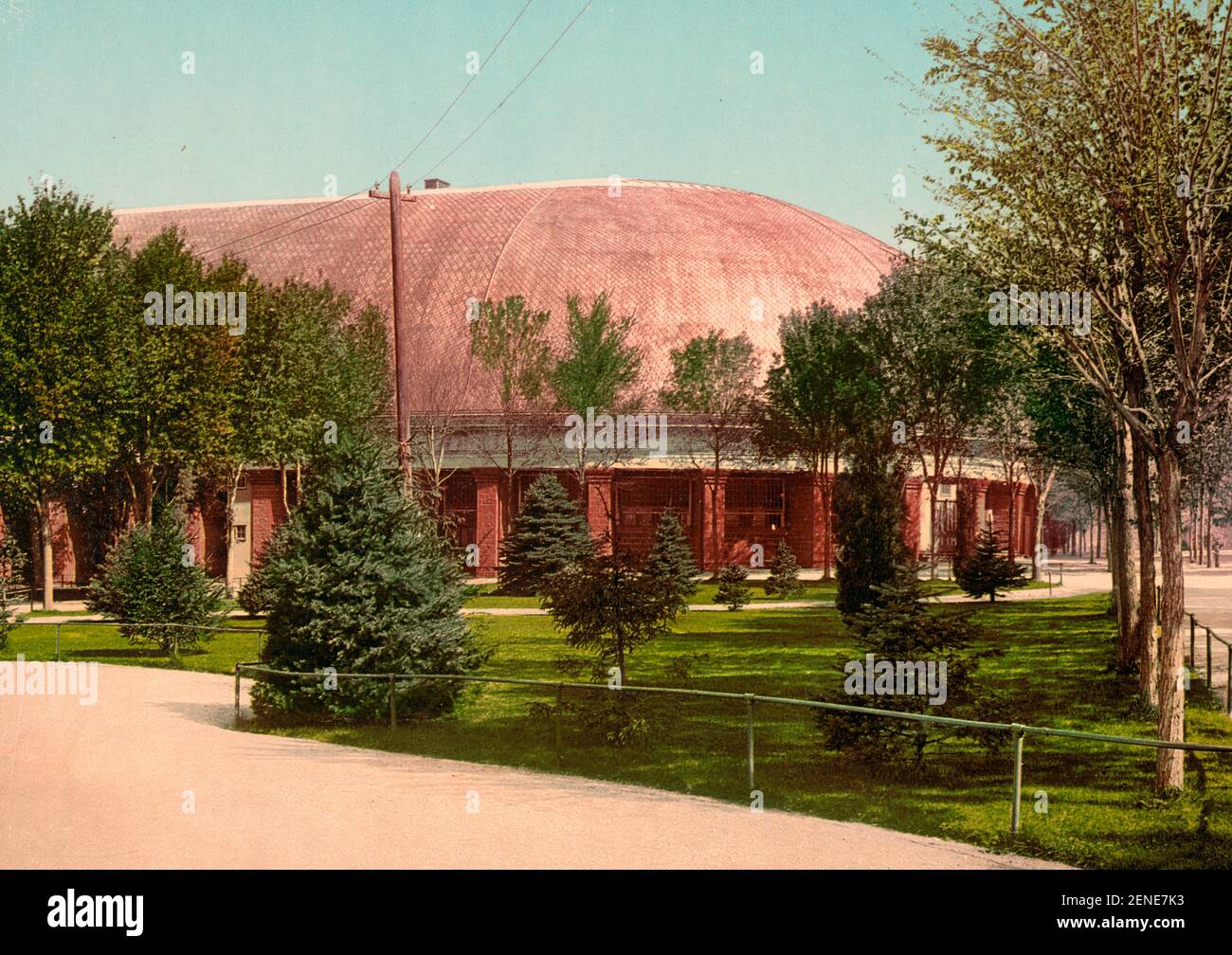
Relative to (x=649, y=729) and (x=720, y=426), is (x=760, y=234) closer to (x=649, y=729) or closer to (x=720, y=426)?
(x=720, y=426)

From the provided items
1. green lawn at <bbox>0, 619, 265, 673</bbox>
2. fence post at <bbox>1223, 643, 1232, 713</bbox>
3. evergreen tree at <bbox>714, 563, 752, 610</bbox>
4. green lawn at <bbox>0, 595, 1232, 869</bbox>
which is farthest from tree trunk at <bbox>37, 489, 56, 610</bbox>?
fence post at <bbox>1223, 643, 1232, 713</bbox>

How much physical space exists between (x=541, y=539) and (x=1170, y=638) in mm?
35835

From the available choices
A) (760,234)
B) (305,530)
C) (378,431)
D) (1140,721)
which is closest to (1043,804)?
(1140,721)

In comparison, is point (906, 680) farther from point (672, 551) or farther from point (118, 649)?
point (672, 551)

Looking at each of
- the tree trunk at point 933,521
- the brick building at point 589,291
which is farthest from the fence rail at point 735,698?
the brick building at point 589,291

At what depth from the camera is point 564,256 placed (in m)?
74.9

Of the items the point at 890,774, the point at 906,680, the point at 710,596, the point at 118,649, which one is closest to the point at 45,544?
the point at 118,649

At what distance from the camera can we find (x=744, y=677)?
2403 cm

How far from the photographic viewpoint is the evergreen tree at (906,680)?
564 inches

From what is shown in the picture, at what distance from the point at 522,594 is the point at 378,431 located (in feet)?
37.1

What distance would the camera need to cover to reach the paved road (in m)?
10.5

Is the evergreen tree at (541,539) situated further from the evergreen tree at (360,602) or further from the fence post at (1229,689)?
the fence post at (1229,689)

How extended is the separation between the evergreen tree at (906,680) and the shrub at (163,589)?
20.3m

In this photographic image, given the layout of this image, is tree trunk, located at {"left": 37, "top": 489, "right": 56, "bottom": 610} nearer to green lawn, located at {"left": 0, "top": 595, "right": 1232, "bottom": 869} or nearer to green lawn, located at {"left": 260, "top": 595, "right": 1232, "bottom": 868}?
green lawn, located at {"left": 0, "top": 595, "right": 1232, "bottom": 869}
